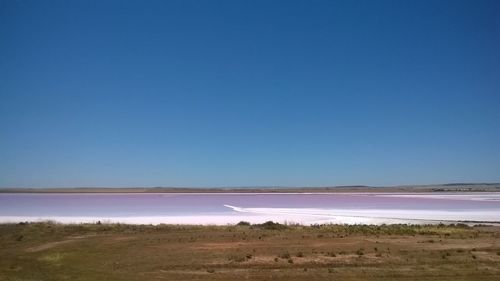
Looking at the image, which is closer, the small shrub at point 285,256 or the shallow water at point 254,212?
the small shrub at point 285,256

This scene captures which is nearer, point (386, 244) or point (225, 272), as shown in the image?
point (225, 272)

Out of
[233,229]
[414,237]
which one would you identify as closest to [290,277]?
[414,237]

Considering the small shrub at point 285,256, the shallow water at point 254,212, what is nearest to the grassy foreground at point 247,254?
the small shrub at point 285,256

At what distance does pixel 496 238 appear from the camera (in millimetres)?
26000

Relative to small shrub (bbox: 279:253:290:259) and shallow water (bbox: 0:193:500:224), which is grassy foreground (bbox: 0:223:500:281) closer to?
small shrub (bbox: 279:253:290:259)

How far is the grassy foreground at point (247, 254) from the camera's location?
16.6 m

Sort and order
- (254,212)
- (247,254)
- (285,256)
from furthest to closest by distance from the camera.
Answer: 1. (254,212)
2. (247,254)
3. (285,256)

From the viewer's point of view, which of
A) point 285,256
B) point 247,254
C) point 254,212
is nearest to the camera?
point 285,256

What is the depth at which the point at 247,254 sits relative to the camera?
20438 millimetres

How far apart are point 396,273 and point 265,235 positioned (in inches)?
450

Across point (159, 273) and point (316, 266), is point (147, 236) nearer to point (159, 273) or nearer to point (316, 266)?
point (159, 273)

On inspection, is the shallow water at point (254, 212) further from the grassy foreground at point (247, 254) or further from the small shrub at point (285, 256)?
the small shrub at point (285, 256)

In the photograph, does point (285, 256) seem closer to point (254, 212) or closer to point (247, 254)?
point (247, 254)

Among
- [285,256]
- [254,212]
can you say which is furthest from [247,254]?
[254,212]
